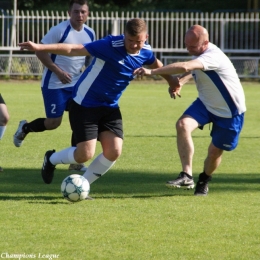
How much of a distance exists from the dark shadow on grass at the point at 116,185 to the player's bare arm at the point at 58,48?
4.93 feet

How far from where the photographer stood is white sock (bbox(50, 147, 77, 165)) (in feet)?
24.7

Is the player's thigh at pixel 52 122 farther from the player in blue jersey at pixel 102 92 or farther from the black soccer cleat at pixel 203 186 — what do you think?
the black soccer cleat at pixel 203 186

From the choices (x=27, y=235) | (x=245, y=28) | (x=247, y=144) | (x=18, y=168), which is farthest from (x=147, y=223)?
(x=245, y=28)

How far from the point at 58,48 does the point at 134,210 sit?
1726mm

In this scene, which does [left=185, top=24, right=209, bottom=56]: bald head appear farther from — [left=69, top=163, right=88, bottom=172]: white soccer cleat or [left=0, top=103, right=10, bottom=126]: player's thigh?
[left=0, top=103, right=10, bottom=126]: player's thigh

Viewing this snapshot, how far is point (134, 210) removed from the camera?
6.84 m

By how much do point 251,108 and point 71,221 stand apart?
12252mm

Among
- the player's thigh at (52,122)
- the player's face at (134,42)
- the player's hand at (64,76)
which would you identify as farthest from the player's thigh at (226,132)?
the player's thigh at (52,122)

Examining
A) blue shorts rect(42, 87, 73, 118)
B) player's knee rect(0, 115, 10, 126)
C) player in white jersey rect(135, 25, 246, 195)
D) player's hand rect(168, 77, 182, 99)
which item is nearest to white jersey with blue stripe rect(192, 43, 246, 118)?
player in white jersey rect(135, 25, 246, 195)

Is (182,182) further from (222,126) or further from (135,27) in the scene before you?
(135,27)

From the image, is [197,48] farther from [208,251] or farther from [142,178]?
[208,251]

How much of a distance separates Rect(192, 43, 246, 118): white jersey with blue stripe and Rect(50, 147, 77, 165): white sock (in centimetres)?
155

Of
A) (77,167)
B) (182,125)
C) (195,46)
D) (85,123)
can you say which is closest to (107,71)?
(85,123)

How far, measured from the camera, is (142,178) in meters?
8.75
